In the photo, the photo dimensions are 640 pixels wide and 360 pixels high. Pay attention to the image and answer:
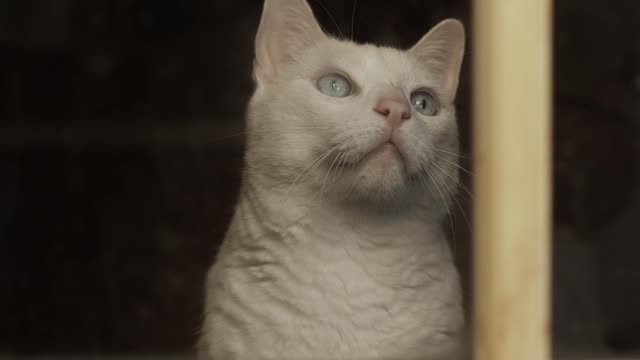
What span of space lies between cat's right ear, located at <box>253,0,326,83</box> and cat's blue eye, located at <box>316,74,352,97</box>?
104 millimetres

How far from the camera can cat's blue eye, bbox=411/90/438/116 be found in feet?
5.21

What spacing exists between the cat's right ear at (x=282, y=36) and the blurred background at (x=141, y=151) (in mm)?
728

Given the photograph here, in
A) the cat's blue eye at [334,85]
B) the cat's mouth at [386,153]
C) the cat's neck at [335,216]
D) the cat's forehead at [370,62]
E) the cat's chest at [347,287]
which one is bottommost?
the cat's chest at [347,287]

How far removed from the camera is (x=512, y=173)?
91cm

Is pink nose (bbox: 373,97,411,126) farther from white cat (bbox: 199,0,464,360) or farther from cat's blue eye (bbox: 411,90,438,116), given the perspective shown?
cat's blue eye (bbox: 411,90,438,116)

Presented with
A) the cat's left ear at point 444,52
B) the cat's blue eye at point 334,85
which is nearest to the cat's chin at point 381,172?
the cat's blue eye at point 334,85

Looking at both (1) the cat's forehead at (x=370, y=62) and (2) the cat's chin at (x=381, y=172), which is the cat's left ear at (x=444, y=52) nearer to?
(1) the cat's forehead at (x=370, y=62)

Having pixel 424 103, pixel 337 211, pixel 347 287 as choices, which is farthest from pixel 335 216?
pixel 424 103

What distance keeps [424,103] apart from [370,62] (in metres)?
0.13

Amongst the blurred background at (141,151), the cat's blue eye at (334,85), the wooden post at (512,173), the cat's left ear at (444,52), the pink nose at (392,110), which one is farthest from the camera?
the blurred background at (141,151)

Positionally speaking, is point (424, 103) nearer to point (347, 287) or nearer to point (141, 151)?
point (347, 287)

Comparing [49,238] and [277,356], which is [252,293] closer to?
[277,356]

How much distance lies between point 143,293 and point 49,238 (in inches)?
13.7

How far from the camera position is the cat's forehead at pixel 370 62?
1.53m
